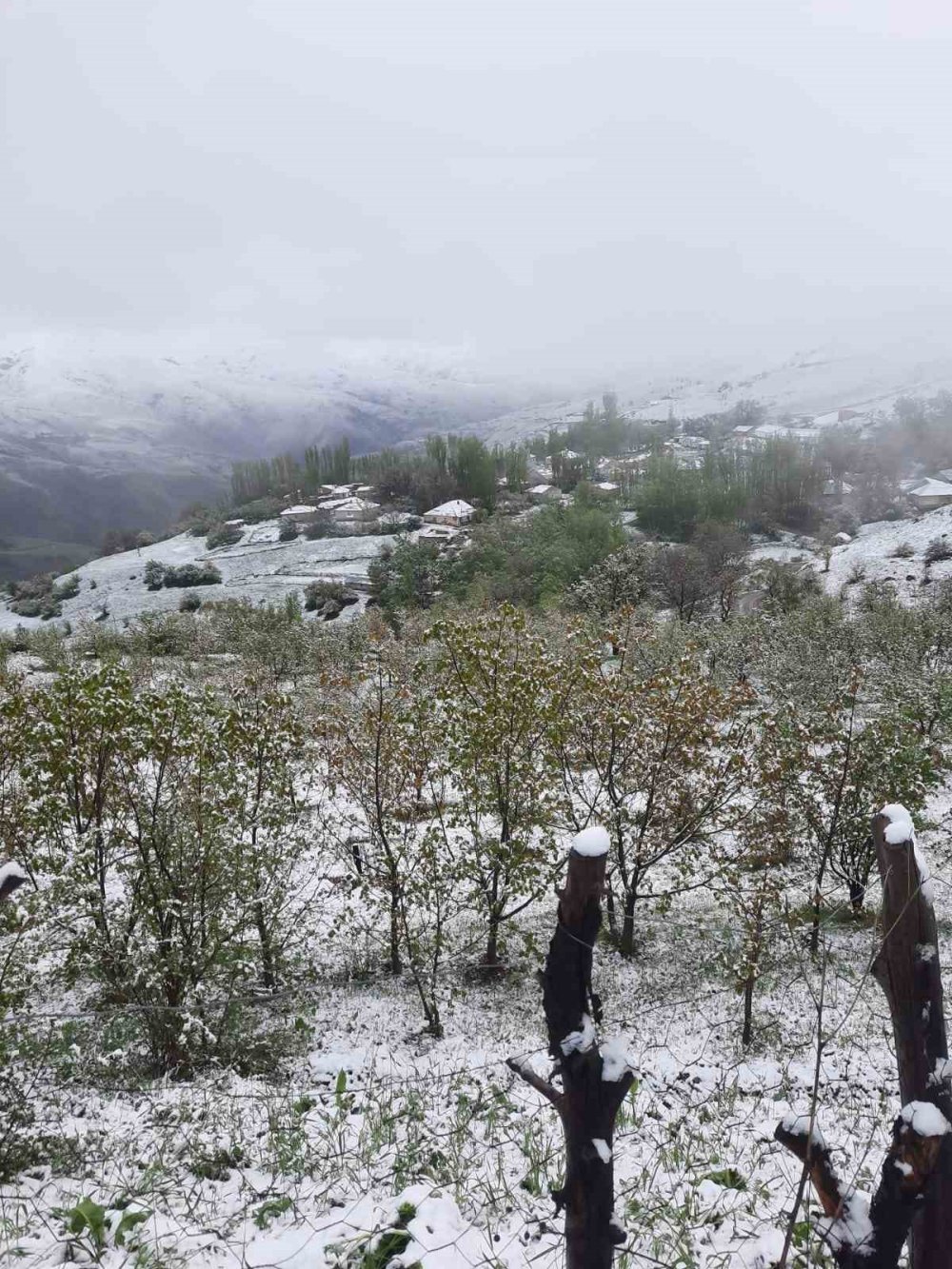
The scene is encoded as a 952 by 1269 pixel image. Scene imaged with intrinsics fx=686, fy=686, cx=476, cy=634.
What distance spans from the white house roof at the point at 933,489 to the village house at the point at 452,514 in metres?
44.9

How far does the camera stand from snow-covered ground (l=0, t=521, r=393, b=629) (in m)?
46.9

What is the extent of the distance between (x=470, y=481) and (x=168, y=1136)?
2996 inches

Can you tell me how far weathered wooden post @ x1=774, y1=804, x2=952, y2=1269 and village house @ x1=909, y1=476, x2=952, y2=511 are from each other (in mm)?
72836

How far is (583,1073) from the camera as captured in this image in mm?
2404

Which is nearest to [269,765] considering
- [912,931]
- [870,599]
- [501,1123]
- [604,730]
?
[604,730]

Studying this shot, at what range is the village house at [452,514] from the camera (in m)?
65.9

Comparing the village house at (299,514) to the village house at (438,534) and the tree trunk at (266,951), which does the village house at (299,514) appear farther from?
the tree trunk at (266,951)

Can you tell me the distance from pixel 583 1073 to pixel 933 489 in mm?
84694

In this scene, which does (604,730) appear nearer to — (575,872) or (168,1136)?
(168,1136)

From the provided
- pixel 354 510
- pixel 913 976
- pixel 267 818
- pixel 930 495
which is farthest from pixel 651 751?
pixel 930 495

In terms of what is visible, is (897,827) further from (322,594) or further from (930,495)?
(930,495)

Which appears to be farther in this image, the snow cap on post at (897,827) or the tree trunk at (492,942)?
the tree trunk at (492,942)

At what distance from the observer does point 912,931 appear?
8.05 feet

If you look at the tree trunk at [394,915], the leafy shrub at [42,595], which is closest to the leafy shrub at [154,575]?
the leafy shrub at [42,595]
